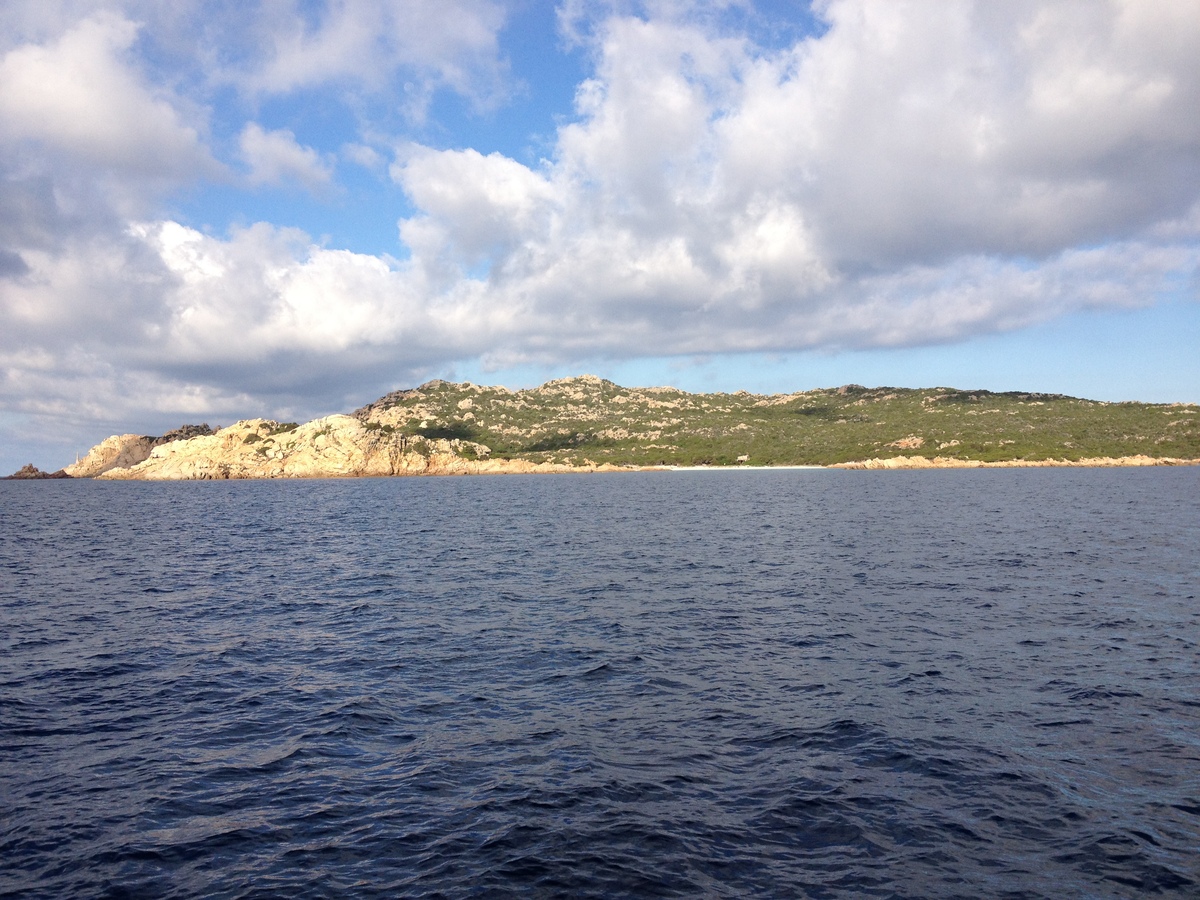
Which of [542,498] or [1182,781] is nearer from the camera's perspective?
[1182,781]

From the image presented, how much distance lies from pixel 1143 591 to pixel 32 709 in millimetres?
55033

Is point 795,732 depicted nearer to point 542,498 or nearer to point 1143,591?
point 1143,591

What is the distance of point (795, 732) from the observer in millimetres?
21516

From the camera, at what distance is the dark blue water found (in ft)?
48.4

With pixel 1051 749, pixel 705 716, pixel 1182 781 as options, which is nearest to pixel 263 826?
pixel 705 716

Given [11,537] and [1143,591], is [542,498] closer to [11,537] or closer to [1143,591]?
[11,537]

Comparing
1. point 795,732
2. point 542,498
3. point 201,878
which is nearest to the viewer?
point 201,878

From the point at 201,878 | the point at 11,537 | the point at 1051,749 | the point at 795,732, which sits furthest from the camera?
the point at 11,537

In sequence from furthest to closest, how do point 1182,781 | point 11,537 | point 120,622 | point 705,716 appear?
1. point 11,537
2. point 120,622
3. point 705,716
4. point 1182,781

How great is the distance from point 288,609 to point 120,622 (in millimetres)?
8470

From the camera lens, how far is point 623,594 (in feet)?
143

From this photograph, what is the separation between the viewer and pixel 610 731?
21938 millimetres

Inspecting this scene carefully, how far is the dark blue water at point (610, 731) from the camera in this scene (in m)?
14.8

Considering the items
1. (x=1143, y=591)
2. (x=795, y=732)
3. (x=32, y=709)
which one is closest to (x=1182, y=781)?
(x=795, y=732)
